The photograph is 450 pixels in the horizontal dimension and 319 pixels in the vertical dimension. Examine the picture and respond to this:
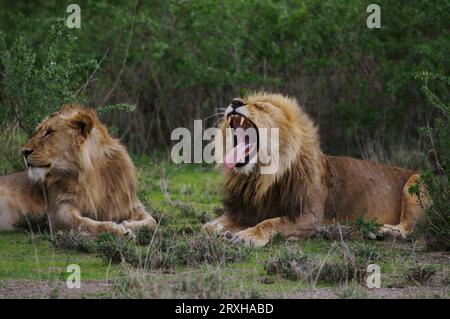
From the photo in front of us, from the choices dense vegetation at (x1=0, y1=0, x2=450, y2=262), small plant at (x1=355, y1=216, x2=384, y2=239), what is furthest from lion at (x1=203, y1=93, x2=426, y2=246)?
dense vegetation at (x1=0, y1=0, x2=450, y2=262)

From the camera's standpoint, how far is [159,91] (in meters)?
13.7

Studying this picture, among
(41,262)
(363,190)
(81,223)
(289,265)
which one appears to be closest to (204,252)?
(289,265)

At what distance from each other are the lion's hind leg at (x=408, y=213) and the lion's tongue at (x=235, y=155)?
134cm

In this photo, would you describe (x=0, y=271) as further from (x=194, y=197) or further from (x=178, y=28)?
(x=178, y=28)

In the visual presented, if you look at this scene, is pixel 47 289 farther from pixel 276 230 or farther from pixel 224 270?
pixel 276 230

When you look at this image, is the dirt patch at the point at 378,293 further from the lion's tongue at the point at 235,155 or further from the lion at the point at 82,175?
the lion at the point at 82,175

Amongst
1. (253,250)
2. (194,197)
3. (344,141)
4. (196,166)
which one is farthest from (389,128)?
(253,250)

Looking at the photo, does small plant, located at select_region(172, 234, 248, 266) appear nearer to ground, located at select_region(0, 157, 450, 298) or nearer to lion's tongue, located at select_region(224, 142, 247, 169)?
ground, located at select_region(0, 157, 450, 298)

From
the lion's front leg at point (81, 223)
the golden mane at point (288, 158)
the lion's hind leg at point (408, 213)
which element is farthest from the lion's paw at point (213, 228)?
the lion's hind leg at point (408, 213)

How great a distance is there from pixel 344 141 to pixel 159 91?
2.61m

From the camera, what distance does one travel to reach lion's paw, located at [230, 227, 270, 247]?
7695 millimetres

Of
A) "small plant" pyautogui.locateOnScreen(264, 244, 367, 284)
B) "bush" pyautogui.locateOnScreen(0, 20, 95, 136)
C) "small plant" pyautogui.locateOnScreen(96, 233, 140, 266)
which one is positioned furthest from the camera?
"bush" pyautogui.locateOnScreen(0, 20, 95, 136)

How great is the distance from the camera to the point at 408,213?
855cm

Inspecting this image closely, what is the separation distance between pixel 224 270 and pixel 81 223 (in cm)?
194
